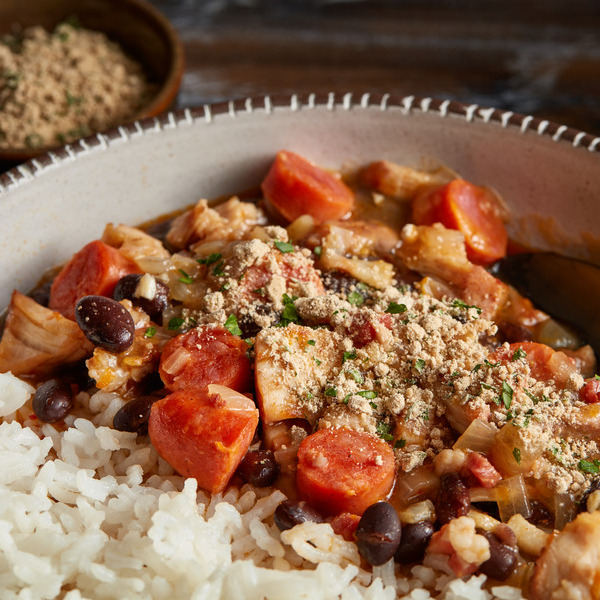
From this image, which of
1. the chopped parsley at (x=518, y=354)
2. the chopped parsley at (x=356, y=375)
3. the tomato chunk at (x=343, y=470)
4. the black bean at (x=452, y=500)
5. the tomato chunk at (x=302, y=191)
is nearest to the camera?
the black bean at (x=452, y=500)

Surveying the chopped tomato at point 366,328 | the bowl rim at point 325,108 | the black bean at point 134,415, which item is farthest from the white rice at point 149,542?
the bowl rim at point 325,108

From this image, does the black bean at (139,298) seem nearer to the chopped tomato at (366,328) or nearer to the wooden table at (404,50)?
the chopped tomato at (366,328)

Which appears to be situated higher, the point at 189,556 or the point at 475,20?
the point at 475,20

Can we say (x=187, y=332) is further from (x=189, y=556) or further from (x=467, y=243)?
(x=467, y=243)

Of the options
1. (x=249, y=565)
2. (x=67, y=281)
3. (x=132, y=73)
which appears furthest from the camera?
(x=132, y=73)

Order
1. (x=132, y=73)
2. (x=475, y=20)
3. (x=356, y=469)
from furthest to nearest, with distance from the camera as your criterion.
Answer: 1. (x=475, y=20)
2. (x=132, y=73)
3. (x=356, y=469)

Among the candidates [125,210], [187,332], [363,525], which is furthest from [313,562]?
[125,210]

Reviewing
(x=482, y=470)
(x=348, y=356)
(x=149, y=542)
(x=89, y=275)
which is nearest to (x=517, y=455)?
(x=482, y=470)
